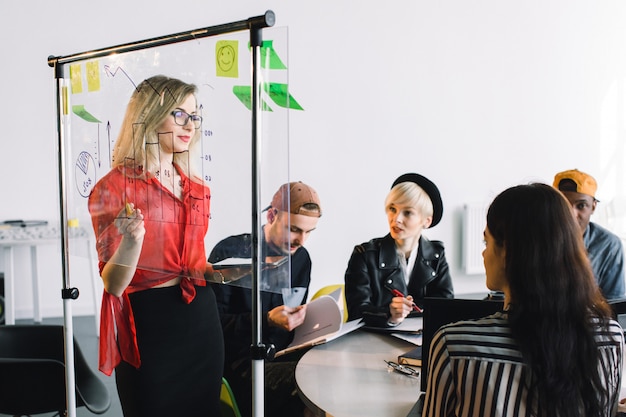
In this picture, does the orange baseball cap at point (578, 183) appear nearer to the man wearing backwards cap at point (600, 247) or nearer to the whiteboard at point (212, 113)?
the man wearing backwards cap at point (600, 247)

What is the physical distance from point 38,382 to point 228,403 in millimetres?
636

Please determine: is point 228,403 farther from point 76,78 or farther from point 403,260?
point 76,78

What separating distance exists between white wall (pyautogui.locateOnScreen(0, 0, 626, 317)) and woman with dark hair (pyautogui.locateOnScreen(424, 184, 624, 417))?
160 inches

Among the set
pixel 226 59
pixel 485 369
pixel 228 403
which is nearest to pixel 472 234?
pixel 228 403

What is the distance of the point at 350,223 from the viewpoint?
5.23 meters

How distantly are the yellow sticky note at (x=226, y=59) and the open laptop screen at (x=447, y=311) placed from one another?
29.1 inches

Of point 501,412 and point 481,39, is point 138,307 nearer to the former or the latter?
point 501,412

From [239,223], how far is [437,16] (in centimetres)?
441

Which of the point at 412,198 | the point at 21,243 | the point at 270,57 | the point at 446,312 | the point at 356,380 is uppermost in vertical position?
the point at 270,57

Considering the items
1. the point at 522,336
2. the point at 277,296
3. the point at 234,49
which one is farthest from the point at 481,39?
the point at 522,336

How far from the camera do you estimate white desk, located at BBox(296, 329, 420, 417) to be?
1.46m

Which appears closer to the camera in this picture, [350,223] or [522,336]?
[522,336]

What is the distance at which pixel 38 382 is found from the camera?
2002 millimetres

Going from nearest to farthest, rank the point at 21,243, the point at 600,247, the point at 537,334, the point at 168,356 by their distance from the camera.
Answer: the point at 537,334
the point at 168,356
the point at 600,247
the point at 21,243
